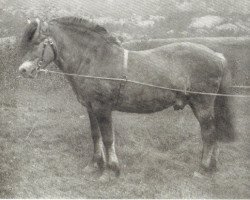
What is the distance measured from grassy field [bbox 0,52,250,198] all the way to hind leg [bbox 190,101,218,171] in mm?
203

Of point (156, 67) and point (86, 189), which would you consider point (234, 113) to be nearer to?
point (156, 67)

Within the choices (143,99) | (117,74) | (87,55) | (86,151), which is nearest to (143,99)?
(143,99)

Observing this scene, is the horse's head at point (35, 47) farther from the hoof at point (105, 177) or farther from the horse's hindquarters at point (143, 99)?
the hoof at point (105, 177)

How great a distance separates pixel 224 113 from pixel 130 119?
1.96 metres

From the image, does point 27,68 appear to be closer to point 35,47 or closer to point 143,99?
point 35,47

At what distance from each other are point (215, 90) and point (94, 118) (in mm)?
1783

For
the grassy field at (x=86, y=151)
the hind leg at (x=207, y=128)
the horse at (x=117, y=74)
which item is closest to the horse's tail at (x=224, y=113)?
the horse at (x=117, y=74)

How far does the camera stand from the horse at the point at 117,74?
4605mm

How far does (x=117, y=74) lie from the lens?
186 inches

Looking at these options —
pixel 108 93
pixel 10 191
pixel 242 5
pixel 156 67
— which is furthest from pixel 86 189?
pixel 242 5

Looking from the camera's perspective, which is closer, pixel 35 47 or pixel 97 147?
pixel 35 47

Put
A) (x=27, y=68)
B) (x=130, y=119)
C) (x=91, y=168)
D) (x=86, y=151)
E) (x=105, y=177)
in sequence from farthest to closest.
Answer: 1. (x=130, y=119)
2. (x=86, y=151)
3. (x=91, y=168)
4. (x=105, y=177)
5. (x=27, y=68)

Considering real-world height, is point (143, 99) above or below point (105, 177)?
above

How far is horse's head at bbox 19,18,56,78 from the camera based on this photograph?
4.41 m
